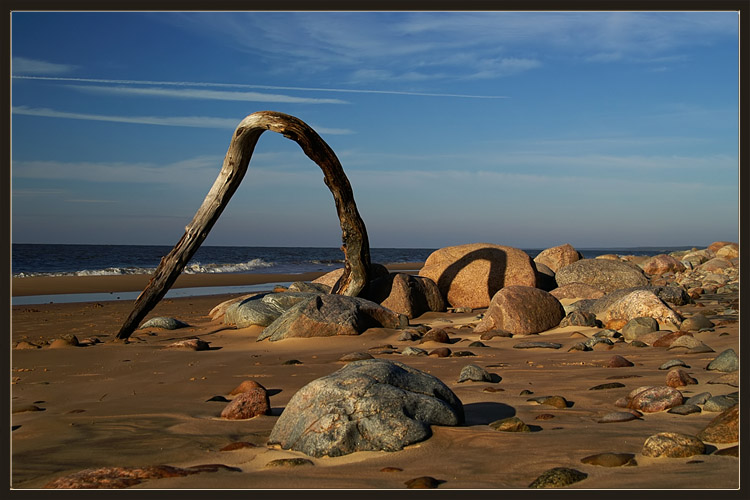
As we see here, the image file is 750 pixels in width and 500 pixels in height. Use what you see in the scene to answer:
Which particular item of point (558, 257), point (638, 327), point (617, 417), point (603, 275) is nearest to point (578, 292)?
point (603, 275)

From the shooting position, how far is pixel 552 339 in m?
8.69

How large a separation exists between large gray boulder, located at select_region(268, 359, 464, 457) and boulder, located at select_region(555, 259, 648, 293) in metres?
11.7

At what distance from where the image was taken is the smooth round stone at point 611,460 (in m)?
3.30

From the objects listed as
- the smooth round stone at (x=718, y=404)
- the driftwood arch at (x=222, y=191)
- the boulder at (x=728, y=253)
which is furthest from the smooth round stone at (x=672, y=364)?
the boulder at (x=728, y=253)

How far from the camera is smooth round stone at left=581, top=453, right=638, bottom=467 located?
130 inches

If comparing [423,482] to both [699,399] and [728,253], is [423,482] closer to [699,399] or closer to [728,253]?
[699,399]

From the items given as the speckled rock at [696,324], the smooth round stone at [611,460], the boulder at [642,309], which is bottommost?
the smooth round stone at [611,460]

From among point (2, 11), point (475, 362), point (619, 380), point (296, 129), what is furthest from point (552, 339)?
point (2, 11)

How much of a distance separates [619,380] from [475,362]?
1.78 metres

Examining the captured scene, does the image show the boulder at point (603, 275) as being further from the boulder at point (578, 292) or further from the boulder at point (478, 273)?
the boulder at point (578, 292)

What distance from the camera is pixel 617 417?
172 inches

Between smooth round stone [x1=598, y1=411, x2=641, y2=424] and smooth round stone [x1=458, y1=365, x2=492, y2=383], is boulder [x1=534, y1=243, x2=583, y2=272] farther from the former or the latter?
smooth round stone [x1=598, y1=411, x2=641, y2=424]

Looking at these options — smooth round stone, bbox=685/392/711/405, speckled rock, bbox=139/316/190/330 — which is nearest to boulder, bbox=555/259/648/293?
speckled rock, bbox=139/316/190/330

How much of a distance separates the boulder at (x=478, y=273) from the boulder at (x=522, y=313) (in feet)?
13.5
